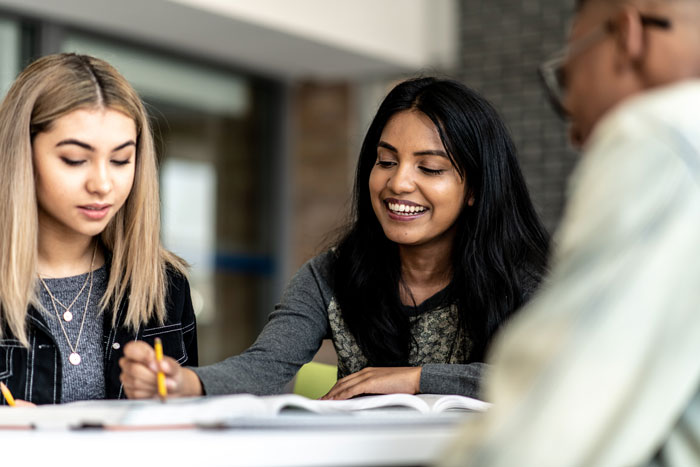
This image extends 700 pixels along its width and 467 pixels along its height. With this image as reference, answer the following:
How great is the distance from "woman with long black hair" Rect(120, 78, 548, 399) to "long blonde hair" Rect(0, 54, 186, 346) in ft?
1.05

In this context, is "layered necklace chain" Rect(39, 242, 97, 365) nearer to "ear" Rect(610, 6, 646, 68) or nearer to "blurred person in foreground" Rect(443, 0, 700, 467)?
"blurred person in foreground" Rect(443, 0, 700, 467)

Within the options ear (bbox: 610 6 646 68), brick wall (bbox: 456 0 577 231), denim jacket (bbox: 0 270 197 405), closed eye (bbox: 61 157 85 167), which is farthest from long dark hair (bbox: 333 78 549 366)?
brick wall (bbox: 456 0 577 231)

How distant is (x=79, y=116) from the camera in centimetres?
182

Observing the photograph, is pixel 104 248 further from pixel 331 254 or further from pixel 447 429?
pixel 447 429

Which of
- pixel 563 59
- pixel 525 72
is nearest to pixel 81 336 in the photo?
pixel 563 59

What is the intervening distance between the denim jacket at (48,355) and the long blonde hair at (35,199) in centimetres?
2

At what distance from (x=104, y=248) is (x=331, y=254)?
548 mm

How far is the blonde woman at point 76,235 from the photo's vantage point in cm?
181

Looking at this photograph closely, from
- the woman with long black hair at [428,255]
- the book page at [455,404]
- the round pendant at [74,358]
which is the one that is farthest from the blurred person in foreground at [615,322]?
the round pendant at [74,358]

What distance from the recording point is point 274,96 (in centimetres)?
611

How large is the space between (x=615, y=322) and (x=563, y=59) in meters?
0.39

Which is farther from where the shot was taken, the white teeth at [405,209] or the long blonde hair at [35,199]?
the white teeth at [405,209]

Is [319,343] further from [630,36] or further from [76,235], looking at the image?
[630,36]

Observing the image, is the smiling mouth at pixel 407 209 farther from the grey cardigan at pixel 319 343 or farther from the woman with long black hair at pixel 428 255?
the grey cardigan at pixel 319 343
